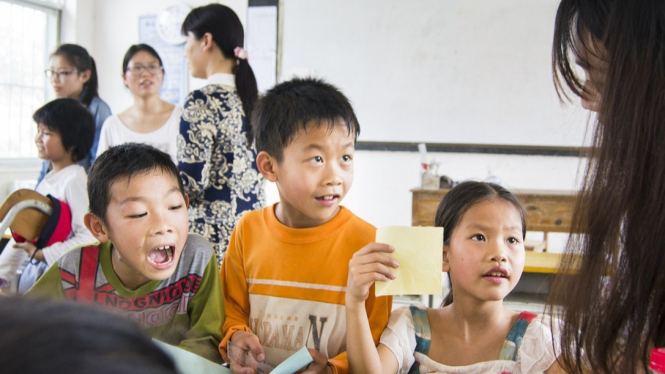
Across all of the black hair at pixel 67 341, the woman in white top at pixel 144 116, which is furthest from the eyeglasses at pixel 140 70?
the black hair at pixel 67 341

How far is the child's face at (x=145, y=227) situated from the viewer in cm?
130

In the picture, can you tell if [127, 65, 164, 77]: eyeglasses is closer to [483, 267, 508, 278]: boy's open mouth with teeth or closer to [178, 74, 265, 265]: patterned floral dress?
[178, 74, 265, 265]: patterned floral dress

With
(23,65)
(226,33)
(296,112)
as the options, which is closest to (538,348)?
(296,112)

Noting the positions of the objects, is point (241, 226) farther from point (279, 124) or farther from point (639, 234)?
point (639, 234)

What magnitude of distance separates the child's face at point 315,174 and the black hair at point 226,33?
0.89 m

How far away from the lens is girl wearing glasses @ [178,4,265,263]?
218 cm

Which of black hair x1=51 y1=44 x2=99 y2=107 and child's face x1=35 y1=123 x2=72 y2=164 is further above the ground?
black hair x1=51 y1=44 x2=99 y2=107

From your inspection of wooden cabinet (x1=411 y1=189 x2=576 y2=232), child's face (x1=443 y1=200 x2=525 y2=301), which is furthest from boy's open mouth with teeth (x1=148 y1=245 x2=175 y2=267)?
wooden cabinet (x1=411 y1=189 x2=576 y2=232)

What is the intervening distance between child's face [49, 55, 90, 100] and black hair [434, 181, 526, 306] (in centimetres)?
258

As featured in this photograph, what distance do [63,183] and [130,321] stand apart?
2.27 meters

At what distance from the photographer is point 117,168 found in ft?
4.39

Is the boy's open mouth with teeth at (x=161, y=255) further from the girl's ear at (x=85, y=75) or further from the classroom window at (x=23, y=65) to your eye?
the classroom window at (x=23, y=65)

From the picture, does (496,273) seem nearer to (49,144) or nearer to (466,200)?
(466,200)

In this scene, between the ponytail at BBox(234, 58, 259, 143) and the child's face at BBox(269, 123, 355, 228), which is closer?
the child's face at BBox(269, 123, 355, 228)
